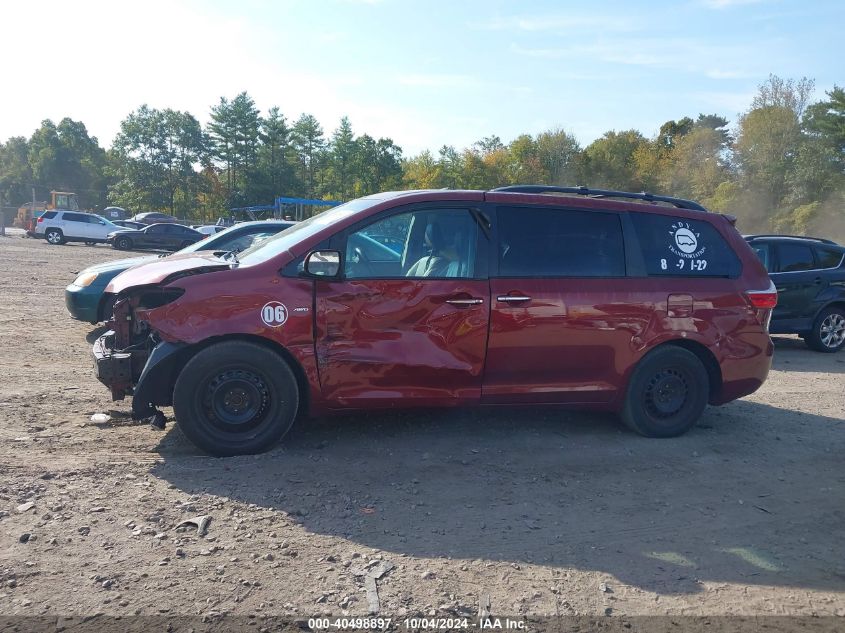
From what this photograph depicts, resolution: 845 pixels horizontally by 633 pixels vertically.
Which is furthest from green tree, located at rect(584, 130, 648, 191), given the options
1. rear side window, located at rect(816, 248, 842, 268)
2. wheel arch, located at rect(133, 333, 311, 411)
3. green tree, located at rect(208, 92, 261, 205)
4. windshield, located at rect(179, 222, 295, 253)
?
wheel arch, located at rect(133, 333, 311, 411)

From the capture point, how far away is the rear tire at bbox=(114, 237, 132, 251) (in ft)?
105

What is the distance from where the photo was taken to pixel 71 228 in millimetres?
34125

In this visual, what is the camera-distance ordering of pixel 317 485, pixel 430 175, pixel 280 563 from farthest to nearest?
pixel 430 175, pixel 317 485, pixel 280 563

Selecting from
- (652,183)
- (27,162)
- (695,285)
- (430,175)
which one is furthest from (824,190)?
(27,162)

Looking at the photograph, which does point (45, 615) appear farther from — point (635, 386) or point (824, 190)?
point (824, 190)

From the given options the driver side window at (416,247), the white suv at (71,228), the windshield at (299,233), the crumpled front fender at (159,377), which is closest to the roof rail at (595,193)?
the driver side window at (416,247)

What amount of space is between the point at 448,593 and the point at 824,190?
59.2 meters

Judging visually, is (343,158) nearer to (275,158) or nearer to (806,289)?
(275,158)

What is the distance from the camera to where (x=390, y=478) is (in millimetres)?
4656

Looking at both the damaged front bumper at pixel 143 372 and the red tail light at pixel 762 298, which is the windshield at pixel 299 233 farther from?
the red tail light at pixel 762 298

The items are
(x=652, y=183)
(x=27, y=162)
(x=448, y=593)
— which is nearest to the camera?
(x=448, y=593)

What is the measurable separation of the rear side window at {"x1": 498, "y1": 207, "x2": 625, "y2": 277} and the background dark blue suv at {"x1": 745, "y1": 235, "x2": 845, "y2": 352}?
19.8ft

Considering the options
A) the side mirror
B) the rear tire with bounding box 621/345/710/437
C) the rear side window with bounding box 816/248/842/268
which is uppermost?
the rear side window with bounding box 816/248/842/268

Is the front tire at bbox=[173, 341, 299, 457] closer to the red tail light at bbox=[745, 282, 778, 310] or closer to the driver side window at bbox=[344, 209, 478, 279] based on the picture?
the driver side window at bbox=[344, 209, 478, 279]
